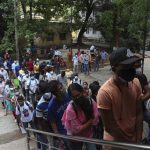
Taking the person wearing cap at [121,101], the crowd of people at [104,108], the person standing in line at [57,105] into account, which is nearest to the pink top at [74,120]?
the crowd of people at [104,108]

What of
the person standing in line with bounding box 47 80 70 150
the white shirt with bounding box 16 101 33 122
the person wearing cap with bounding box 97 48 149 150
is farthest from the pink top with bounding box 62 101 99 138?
the white shirt with bounding box 16 101 33 122

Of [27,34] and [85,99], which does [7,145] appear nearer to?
[85,99]

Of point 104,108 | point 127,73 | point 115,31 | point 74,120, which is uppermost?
point 127,73

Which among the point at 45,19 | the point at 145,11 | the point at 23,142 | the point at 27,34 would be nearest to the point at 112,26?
the point at 45,19

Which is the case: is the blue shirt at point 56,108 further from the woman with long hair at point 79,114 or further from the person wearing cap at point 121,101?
the person wearing cap at point 121,101

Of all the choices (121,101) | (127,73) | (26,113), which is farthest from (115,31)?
(127,73)

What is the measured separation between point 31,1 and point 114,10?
7.85 m

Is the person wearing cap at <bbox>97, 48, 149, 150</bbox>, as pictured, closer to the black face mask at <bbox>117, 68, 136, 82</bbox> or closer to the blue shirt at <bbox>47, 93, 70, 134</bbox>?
the black face mask at <bbox>117, 68, 136, 82</bbox>

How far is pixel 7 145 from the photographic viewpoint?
1271cm

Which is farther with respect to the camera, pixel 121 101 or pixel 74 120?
pixel 74 120

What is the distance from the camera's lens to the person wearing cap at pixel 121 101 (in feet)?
13.0

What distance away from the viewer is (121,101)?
13.8ft

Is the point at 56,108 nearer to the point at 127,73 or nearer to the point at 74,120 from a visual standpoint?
the point at 74,120

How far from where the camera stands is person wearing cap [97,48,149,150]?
156 inches
